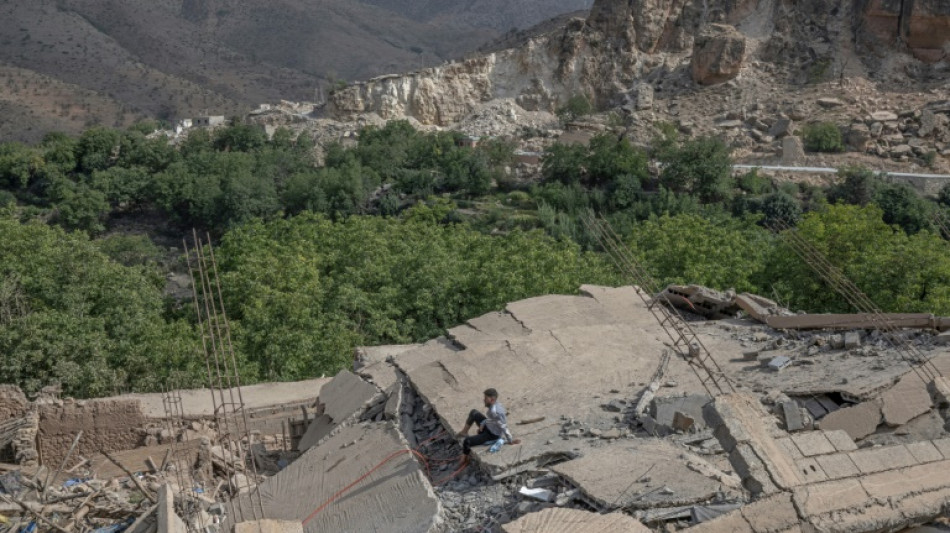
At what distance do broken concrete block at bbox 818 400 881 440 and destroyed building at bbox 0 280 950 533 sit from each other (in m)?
0.02

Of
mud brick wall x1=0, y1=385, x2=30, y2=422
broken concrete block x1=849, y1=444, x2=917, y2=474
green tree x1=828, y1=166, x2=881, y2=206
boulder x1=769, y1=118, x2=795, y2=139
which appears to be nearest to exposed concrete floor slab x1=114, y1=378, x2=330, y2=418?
mud brick wall x1=0, y1=385, x2=30, y2=422

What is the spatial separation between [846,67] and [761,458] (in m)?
37.8

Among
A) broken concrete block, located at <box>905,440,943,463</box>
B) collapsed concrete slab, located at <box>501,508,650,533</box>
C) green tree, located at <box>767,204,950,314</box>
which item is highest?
collapsed concrete slab, located at <box>501,508,650,533</box>

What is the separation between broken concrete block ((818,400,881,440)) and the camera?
7969 millimetres

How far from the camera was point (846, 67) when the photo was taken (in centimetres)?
4109

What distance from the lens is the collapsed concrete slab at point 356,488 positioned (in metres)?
7.02

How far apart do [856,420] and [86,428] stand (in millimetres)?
7865

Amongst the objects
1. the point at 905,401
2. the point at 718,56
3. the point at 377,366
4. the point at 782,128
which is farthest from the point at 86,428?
the point at 718,56

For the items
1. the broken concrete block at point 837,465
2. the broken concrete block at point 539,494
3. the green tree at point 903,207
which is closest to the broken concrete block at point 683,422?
the broken concrete block at point 837,465

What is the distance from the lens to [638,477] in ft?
22.2

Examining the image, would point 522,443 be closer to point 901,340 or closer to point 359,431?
point 359,431

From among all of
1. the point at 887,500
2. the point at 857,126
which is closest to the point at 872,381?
the point at 887,500

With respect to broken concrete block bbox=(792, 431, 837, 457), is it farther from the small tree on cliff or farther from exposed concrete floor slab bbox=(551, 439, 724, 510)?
the small tree on cliff

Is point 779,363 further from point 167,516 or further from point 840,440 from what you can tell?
point 167,516
